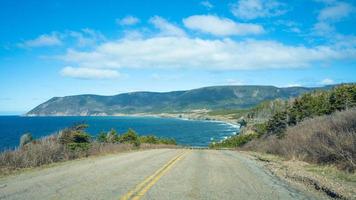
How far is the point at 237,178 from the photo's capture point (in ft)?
41.0

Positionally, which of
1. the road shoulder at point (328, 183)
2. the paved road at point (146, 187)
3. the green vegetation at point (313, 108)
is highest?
the green vegetation at point (313, 108)

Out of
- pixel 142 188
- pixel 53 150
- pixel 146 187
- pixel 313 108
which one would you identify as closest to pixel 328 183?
pixel 146 187

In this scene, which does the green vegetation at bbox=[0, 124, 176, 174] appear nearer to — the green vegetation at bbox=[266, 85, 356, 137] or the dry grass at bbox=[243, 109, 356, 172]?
the dry grass at bbox=[243, 109, 356, 172]

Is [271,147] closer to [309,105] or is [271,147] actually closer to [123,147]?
[123,147]

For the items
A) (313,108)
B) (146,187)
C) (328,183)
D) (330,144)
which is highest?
(313,108)

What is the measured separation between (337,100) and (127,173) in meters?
43.9

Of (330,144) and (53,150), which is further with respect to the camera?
(53,150)

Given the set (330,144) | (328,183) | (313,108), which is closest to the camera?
(328,183)

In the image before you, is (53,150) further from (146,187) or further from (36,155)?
(146,187)

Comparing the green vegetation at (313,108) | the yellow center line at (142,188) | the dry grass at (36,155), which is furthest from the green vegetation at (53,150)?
the green vegetation at (313,108)

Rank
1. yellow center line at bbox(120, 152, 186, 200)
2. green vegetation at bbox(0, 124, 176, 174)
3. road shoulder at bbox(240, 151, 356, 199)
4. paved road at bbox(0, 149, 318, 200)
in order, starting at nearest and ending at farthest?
yellow center line at bbox(120, 152, 186, 200) → paved road at bbox(0, 149, 318, 200) → road shoulder at bbox(240, 151, 356, 199) → green vegetation at bbox(0, 124, 176, 174)

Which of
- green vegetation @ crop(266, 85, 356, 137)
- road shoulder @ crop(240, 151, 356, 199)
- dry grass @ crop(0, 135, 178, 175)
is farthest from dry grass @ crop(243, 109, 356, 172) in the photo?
green vegetation @ crop(266, 85, 356, 137)

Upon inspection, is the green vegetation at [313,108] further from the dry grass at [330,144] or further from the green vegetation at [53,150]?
the green vegetation at [53,150]

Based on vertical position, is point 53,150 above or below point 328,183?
above
